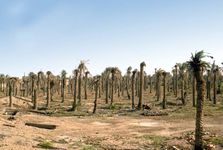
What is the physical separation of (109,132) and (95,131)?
1681 mm

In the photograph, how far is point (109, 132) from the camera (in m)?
42.6

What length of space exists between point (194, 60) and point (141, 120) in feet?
76.7

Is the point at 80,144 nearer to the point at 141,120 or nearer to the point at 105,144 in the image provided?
the point at 105,144

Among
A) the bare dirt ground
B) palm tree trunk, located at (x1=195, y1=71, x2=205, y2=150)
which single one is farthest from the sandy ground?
palm tree trunk, located at (x1=195, y1=71, x2=205, y2=150)

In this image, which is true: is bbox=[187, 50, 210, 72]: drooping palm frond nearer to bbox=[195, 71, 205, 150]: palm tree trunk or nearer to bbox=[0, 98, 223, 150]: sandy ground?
bbox=[195, 71, 205, 150]: palm tree trunk

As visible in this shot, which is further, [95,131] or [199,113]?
[95,131]

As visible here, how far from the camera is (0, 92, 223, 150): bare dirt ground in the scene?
33.0 meters

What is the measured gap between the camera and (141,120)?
5403 cm

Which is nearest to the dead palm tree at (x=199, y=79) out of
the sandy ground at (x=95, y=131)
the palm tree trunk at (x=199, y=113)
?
the palm tree trunk at (x=199, y=113)

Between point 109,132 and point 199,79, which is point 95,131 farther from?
point 199,79

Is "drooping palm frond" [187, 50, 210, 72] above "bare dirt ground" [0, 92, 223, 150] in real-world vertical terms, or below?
above

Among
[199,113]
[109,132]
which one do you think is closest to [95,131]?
[109,132]

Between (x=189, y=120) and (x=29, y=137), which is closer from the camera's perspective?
(x=29, y=137)

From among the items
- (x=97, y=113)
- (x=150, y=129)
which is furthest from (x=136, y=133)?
(x=97, y=113)
